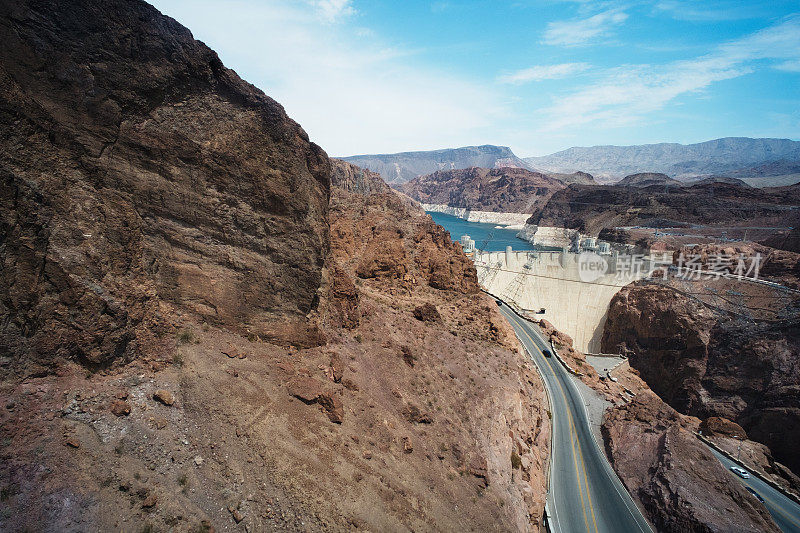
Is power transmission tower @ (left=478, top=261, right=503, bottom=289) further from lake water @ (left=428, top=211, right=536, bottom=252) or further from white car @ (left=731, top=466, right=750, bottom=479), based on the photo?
Result: white car @ (left=731, top=466, right=750, bottom=479)

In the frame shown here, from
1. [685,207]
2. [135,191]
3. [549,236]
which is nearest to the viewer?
[135,191]

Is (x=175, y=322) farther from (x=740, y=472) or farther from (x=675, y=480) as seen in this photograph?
(x=740, y=472)

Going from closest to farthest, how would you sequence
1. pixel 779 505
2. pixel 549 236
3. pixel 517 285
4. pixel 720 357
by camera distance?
pixel 779 505 < pixel 720 357 < pixel 517 285 < pixel 549 236

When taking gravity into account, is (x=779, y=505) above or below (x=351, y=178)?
below

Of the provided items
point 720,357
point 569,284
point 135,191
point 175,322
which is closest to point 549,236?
point 569,284

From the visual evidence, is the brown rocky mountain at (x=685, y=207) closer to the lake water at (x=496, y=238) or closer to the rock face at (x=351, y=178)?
the lake water at (x=496, y=238)

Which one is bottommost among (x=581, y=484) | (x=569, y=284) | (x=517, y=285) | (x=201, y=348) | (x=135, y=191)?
(x=581, y=484)
